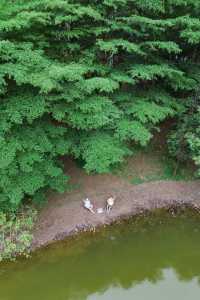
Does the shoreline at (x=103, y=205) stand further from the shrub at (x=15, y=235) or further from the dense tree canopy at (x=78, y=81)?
the dense tree canopy at (x=78, y=81)

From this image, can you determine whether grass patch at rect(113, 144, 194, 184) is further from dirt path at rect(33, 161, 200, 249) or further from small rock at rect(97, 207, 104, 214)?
small rock at rect(97, 207, 104, 214)

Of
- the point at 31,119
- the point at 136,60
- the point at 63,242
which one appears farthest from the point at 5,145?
the point at 136,60

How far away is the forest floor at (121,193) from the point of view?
941cm

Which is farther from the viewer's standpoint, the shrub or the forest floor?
the forest floor

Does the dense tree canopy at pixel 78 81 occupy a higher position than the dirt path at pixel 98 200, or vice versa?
the dense tree canopy at pixel 78 81

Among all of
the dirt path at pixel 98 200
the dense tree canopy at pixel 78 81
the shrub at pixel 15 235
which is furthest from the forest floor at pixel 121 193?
the dense tree canopy at pixel 78 81

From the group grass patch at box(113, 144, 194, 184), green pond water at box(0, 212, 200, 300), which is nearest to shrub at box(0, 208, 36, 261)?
green pond water at box(0, 212, 200, 300)

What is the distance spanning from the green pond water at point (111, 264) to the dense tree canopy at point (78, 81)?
141 centimetres

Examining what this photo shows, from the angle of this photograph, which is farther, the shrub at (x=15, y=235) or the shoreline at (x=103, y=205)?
the shoreline at (x=103, y=205)

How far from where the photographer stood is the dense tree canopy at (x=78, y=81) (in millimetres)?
8289

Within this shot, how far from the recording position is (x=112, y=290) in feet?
27.1

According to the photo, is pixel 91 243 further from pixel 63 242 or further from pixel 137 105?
pixel 137 105

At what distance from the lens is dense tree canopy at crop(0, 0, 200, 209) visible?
8289 mm

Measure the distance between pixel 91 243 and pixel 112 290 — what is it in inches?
49.5
